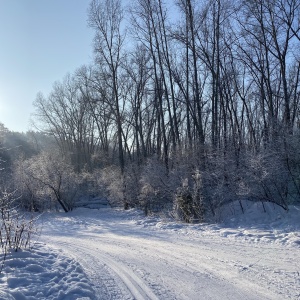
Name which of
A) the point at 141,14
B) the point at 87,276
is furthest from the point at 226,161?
the point at 141,14

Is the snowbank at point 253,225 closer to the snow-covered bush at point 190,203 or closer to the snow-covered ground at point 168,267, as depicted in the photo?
the snow-covered ground at point 168,267

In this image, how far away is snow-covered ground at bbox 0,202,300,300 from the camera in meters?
5.38

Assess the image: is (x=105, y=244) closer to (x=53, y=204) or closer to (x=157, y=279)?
(x=157, y=279)

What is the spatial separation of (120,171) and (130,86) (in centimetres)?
1040

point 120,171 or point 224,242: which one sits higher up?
point 120,171

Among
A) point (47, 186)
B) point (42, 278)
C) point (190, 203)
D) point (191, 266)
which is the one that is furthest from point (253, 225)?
point (47, 186)

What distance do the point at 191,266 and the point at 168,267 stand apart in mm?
515

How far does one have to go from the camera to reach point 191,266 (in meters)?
7.04

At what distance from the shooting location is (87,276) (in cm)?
→ 645

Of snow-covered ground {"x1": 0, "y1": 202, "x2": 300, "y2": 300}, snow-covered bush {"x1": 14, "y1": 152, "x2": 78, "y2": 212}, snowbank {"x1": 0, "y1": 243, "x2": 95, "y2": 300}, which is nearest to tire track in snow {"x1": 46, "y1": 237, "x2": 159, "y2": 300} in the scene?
snow-covered ground {"x1": 0, "y1": 202, "x2": 300, "y2": 300}

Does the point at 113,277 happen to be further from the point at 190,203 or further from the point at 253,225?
the point at 190,203

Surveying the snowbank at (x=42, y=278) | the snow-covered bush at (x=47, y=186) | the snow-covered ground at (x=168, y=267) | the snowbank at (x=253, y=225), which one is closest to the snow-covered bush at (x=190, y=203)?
the snowbank at (x=253, y=225)

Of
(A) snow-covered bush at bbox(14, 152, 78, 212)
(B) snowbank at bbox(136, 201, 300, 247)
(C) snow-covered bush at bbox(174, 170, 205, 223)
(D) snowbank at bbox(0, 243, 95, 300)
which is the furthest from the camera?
(A) snow-covered bush at bbox(14, 152, 78, 212)

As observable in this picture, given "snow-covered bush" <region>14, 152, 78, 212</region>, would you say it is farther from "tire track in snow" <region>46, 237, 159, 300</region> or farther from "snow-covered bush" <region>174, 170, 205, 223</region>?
"tire track in snow" <region>46, 237, 159, 300</region>
